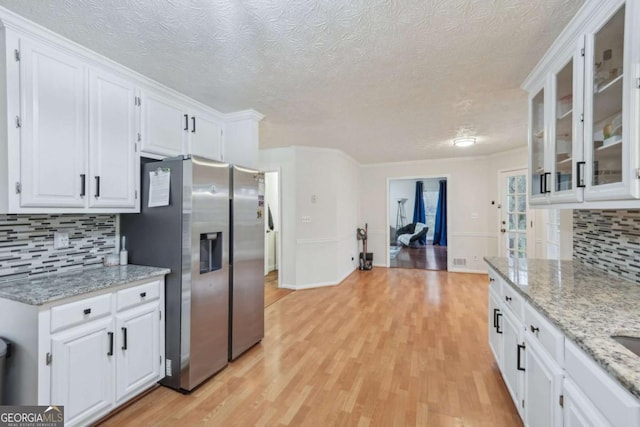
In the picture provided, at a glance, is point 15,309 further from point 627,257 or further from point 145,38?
point 627,257

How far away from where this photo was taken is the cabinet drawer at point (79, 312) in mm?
1529

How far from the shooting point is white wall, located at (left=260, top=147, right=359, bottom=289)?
483 centimetres

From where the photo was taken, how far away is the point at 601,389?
896 mm

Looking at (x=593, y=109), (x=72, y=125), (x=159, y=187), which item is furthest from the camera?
(x=159, y=187)

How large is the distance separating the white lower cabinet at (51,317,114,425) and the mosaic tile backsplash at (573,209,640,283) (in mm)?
3236

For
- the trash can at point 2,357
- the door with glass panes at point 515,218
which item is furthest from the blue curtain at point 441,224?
the trash can at point 2,357

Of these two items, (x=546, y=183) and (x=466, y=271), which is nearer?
(x=546, y=183)

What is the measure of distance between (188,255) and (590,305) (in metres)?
2.37

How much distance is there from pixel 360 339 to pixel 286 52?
8.79ft

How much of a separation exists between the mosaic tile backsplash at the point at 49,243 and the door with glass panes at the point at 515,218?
602 cm

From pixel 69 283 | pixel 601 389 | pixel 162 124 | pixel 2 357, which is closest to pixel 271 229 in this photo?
pixel 162 124

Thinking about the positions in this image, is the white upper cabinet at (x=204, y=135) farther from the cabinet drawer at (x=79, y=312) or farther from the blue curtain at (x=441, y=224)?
the blue curtain at (x=441, y=224)

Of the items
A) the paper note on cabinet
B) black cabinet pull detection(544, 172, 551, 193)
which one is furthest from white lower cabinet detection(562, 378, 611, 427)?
the paper note on cabinet

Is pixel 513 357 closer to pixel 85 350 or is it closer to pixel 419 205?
pixel 85 350
